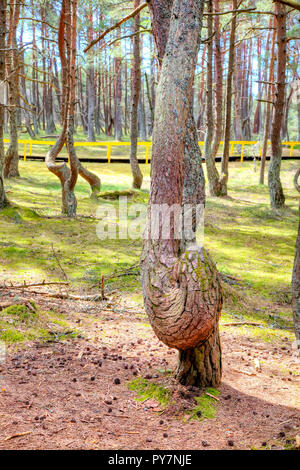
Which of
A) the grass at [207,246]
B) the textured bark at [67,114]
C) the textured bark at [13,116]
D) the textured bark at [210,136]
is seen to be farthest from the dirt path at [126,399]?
the textured bark at [13,116]

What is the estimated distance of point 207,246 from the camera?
972 cm

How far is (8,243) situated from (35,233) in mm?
1065

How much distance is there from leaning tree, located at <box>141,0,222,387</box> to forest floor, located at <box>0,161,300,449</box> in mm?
616

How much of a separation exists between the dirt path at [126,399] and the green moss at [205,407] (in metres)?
0.05

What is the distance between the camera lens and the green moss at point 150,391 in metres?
3.47

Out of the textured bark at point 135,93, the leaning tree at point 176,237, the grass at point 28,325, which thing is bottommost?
the grass at point 28,325

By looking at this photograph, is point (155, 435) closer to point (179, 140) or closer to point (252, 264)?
point (179, 140)

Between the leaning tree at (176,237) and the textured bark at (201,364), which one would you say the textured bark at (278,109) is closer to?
the leaning tree at (176,237)

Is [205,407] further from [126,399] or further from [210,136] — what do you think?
[210,136]

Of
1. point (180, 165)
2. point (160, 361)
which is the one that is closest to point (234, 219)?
point (160, 361)

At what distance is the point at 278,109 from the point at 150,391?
1068cm

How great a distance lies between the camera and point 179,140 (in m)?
2.93

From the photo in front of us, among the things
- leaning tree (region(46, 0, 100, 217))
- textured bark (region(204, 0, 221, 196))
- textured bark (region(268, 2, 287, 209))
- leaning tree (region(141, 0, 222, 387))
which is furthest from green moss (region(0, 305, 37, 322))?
textured bark (region(204, 0, 221, 196))

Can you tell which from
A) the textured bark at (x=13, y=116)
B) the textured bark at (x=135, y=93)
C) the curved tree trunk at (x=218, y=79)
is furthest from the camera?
the curved tree trunk at (x=218, y=79)
